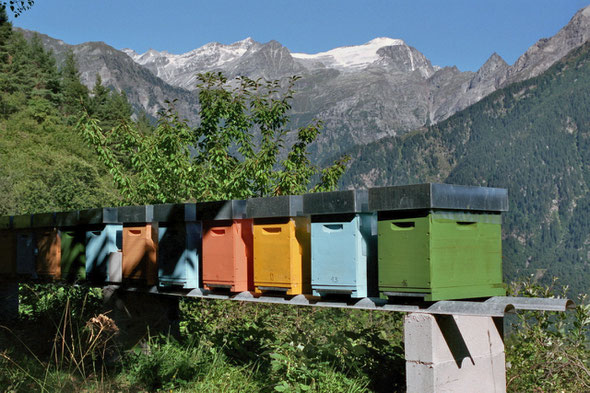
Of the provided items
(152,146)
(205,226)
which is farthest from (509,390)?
(152,146)

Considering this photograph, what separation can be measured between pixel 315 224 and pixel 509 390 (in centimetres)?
283

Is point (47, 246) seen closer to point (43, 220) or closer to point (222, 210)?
point (43, 220)

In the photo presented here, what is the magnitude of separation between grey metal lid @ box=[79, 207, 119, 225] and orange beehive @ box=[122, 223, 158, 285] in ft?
0.86

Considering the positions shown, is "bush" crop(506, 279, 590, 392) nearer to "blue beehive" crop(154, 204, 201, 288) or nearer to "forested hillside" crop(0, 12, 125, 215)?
"blue beehive" crop(154, 204, 201, 288)

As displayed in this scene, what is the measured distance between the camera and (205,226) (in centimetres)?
573

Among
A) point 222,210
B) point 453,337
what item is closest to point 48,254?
point 222,210

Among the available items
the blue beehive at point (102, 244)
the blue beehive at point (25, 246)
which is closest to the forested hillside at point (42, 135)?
the blue beehive at point (25, 246)

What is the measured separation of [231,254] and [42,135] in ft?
140

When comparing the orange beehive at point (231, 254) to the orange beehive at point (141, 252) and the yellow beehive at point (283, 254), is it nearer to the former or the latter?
the yellow beehive at point (283, 254)

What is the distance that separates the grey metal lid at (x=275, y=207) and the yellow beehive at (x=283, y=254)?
0.20ft

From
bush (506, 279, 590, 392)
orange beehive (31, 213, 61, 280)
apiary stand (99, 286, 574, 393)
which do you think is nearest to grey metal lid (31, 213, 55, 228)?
orange beehive (31, 213, 61, 280)

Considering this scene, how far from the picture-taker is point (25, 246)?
27.2ft

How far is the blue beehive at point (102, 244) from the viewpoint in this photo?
6.93m

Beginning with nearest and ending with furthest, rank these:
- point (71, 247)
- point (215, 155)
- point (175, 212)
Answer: point (175, 212) < point (71, 247) < point (215, 155)
